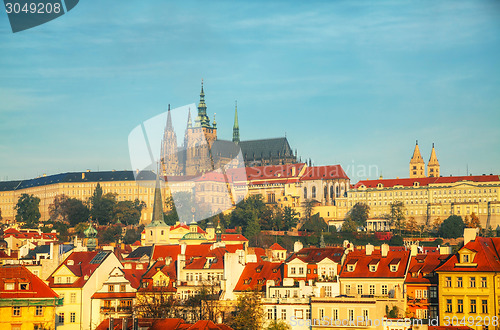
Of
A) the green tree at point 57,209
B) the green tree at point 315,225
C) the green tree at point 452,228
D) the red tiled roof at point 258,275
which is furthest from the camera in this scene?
the green tree at point 57,209

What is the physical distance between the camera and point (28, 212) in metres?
172

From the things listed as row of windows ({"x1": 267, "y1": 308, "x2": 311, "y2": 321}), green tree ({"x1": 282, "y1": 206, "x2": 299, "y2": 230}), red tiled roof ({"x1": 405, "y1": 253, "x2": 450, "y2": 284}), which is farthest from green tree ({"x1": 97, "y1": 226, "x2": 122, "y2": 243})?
row of windows ({"x1": 267, "y1": 308, "x2": 311, "y2": 321})

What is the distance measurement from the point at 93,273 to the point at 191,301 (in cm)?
768

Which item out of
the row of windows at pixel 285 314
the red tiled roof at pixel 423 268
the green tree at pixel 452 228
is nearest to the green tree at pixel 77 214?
the green tree at pixel 452 228

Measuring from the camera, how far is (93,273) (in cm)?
5912

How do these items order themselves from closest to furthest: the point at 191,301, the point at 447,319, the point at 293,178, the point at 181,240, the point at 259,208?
the point at 447,319
the point at 191,301
the point at 181,240
the point at 259,208
the point at 293,178

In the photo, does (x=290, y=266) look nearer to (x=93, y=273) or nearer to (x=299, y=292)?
(x=299, y=292)

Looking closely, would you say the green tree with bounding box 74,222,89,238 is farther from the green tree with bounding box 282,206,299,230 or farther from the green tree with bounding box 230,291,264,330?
the green tree with bounding box 230,291,264,330

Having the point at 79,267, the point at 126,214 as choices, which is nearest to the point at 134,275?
the point at 79,267

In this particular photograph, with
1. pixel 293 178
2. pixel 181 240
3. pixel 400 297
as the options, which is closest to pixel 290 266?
pixel 400 297

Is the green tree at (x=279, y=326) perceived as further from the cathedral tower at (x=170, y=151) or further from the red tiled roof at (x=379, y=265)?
the cathedral tower at (x=170, y=151)

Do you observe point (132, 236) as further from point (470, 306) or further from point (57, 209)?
point (470, 306)

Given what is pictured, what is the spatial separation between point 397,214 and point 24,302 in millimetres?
125543

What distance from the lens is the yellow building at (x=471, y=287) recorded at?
50.1 meters
